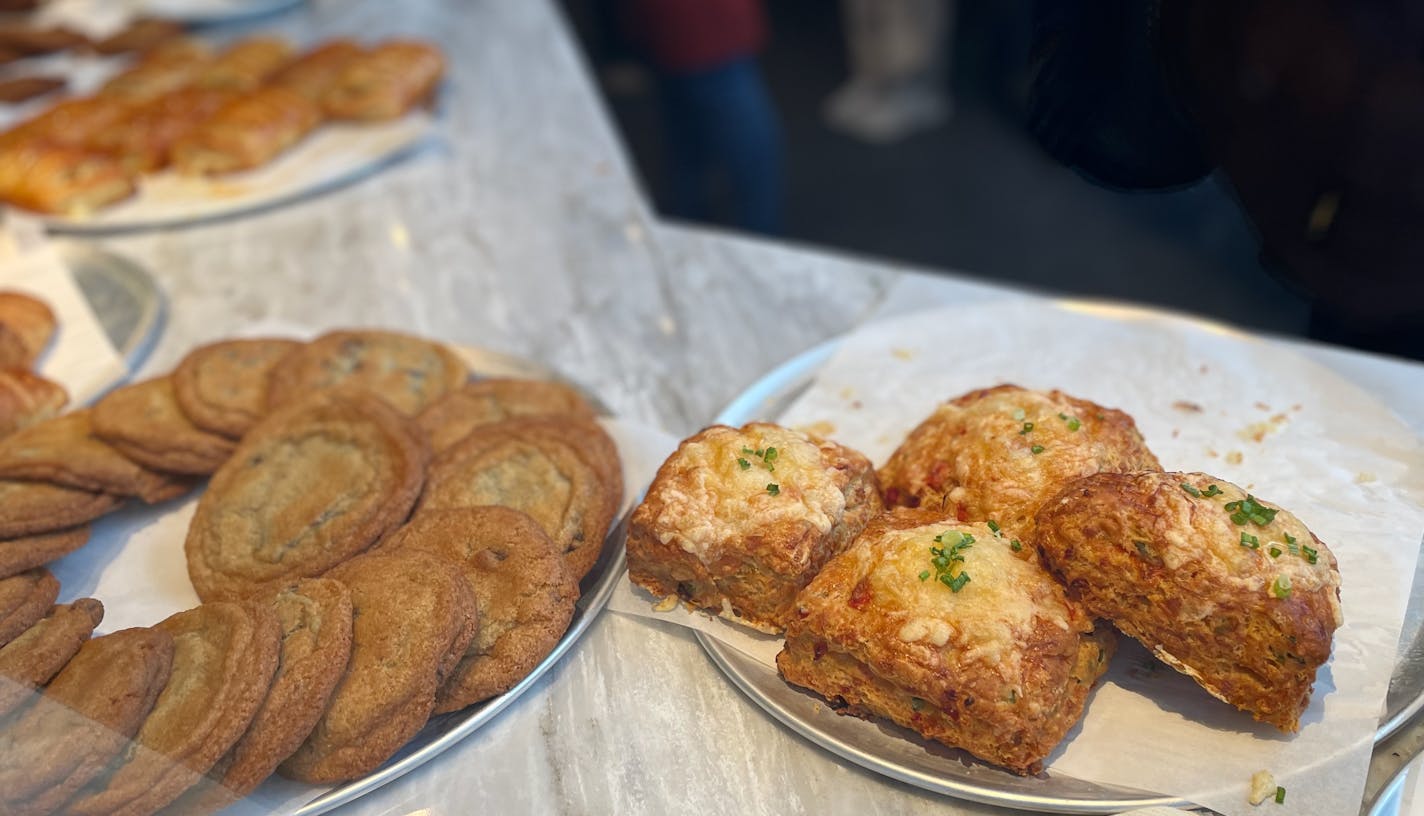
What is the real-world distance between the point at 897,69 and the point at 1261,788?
7.23 meters

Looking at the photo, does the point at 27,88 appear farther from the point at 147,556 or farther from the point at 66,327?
the point at 147,556

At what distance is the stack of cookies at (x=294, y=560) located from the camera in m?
1.59

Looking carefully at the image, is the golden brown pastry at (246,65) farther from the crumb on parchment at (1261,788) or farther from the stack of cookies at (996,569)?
the crumb on parchment at (1261,788)

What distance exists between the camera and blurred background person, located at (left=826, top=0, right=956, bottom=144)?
7957 millimetres

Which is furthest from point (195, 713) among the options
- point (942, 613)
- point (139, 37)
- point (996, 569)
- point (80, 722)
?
point (139, 37)

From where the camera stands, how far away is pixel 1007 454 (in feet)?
6.13

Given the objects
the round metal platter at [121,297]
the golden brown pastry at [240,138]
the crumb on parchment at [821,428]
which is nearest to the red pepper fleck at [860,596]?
the crumb on parchment at [821,428]

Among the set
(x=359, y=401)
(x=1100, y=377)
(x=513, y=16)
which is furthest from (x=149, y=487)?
(x=513, y=16)

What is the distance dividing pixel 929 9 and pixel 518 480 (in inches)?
267

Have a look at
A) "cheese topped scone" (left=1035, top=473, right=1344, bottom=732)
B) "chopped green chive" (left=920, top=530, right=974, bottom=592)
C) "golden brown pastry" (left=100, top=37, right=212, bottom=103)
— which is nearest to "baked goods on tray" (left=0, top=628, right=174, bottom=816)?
"chopped green chive" (left=920, top=530, right=974, bottom=592)

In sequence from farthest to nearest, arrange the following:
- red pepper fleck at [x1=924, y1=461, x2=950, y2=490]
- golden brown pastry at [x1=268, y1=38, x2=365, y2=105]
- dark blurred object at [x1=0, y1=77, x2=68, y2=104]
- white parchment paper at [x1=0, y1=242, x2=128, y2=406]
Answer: dark blurred object at [x1=0, y1=77, x2=68, y2=104] < golden brown pastry at [x1=268, y1=38, x2=365, y2=105] < white parchment paper at [x1=0, y1=242, x2=128, y2=406] < red pepper fleck at [x1=924, y1=461, x2=950, y2=490]

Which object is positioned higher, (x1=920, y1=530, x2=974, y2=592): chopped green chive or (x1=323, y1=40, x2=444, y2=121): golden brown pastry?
(x1=920, y1=530, x2=974, y2=592): chopped green chive

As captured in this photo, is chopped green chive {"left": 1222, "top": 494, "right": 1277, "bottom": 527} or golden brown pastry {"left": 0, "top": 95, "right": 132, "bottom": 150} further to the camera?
golden brown pastry {"left": 0, "top": 95, "right": 132, "bottom": 150}

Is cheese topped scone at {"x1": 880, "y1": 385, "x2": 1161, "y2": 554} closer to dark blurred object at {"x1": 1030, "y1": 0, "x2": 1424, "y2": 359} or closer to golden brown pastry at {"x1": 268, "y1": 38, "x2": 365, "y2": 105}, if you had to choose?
dark blurred object at {"x1": 1030, "y1": 0, "x2": 1424, "y2": 359}
